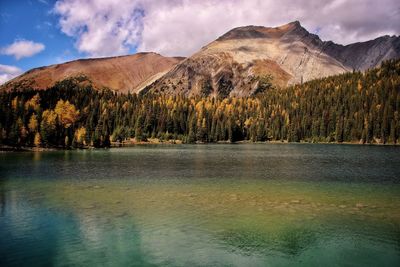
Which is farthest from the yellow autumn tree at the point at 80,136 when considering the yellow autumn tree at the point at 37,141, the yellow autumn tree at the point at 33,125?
the yellow autumn tree at the point at 33,125

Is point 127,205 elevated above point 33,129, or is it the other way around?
point 33,129

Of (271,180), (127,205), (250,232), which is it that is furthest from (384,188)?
(127,205)

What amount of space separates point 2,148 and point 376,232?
135 meters

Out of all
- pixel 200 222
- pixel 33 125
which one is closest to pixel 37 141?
pixel 33 125

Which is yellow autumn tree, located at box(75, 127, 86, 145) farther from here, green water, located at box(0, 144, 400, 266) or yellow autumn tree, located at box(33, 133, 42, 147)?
green water, located at box(0, 144, 400, 266)

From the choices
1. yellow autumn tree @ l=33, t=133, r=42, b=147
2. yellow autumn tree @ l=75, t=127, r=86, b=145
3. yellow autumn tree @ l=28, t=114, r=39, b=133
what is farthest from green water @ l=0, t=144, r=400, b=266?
yellow autumn tree @ l=28, t=114, r=39, b=133

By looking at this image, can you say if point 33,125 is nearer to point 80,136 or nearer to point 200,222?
point 80,136

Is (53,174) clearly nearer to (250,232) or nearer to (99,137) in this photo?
(250,232)

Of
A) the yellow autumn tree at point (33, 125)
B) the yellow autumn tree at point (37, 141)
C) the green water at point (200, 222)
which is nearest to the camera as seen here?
the green water at point (200, 222)

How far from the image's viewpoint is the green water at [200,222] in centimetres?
2684

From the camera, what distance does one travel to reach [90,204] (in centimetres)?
4341

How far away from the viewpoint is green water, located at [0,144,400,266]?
1057 inches

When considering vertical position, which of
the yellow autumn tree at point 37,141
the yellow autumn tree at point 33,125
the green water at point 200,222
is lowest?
the green water at point 200,222

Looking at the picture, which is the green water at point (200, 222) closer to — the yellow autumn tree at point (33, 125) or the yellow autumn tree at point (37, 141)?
the yellow autumn tree at point (37, 141)
